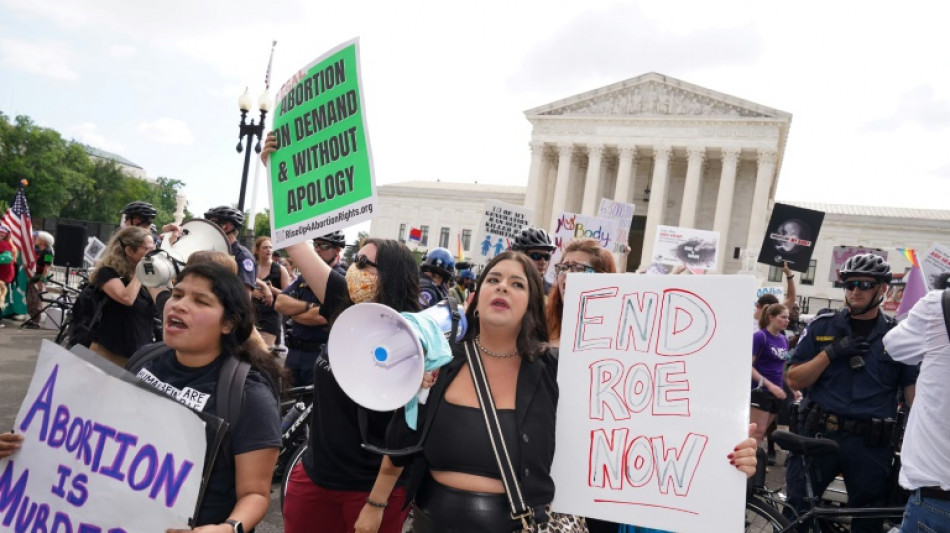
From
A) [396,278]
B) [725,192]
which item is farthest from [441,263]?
[725,192]

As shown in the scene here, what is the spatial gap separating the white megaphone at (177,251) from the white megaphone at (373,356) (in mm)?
1826

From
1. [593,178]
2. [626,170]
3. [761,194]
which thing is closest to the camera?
[761,194]

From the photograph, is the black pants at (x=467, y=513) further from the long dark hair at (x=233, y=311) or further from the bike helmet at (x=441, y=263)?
the bike helmet at (x=441, y=263)

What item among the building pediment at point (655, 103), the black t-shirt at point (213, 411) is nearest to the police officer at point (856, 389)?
the black t-shirt at point (213, 411)

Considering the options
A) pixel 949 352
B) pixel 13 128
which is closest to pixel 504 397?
pixel 949 352

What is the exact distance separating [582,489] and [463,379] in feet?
1.89

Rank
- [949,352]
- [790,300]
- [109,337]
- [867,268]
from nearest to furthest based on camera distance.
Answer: [949,352], [867,268], [109,337], [790,300]

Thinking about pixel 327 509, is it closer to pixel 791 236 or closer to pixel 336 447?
pixel 336 447

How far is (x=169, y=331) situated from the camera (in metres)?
2.32

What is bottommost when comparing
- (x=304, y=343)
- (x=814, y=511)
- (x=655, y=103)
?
(x=814, y=511)

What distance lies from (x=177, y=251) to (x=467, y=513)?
2.76m

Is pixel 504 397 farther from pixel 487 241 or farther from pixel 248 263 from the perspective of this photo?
pixel 487 241

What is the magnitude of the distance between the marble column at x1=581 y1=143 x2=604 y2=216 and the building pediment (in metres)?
2.91

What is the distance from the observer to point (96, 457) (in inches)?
→ 84.5
